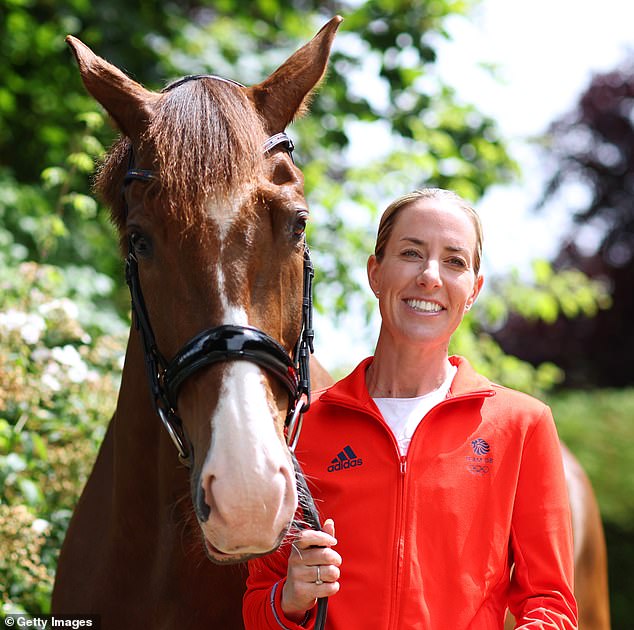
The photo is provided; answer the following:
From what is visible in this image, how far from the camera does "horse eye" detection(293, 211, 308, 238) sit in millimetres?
1920

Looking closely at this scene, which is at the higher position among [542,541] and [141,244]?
[141,244]

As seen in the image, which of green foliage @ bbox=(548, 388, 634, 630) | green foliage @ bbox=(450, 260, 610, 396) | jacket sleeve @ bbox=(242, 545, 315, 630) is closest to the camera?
jacket sleeve @ bbox=(242, 545, 315, 630)

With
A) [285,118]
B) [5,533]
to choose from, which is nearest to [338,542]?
[285,118]

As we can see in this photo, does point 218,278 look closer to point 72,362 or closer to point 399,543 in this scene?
point 399,543

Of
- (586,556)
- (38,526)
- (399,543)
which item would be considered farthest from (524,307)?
(399,543)

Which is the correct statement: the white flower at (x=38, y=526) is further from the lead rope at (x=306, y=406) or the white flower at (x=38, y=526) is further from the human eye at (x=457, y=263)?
the human eye at (x=457, y=263)

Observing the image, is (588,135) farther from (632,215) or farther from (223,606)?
(223,606)

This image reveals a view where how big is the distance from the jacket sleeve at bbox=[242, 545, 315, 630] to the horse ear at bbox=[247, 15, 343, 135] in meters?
1.12

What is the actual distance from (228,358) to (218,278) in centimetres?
20

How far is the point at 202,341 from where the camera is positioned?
1695mm

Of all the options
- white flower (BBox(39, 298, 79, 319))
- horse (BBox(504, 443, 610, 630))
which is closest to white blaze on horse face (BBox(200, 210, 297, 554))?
white flower (BBox(39, 298, 79, 319))

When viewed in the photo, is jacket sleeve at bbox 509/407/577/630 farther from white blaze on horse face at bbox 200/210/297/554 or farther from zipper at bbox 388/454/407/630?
white blaze on horse face at bbox 200/210/297/554

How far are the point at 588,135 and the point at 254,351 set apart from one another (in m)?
16.5

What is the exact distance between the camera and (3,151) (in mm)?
6656
